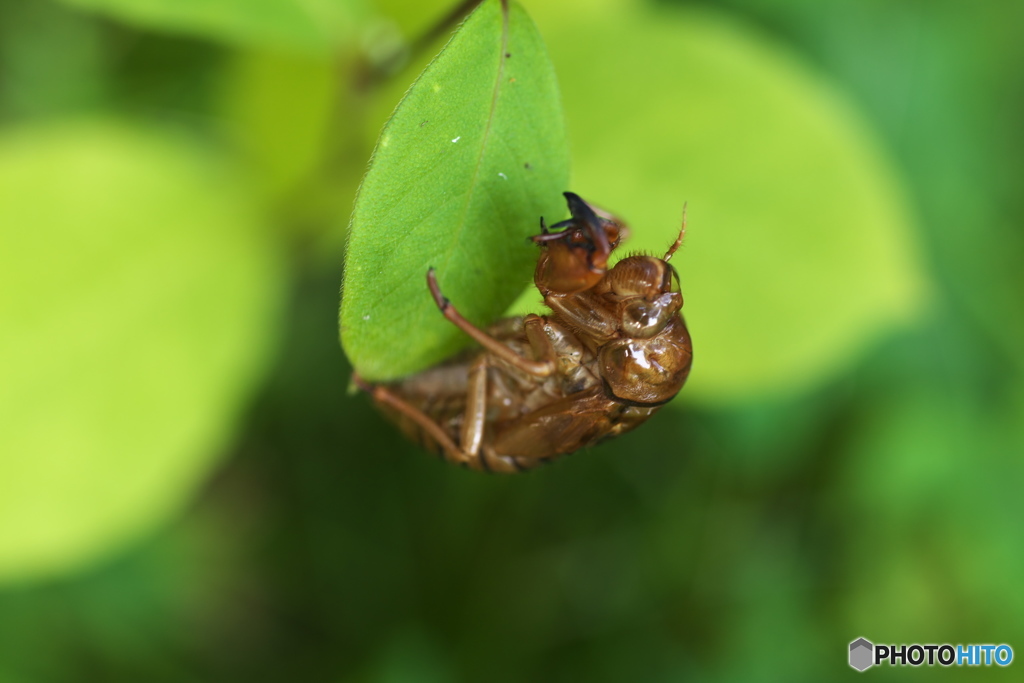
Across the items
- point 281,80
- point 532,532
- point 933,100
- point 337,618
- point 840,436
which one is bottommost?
point 337,618

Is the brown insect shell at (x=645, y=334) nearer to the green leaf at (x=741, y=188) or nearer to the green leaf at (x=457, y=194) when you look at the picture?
the green leaf at (x=457, y=194)

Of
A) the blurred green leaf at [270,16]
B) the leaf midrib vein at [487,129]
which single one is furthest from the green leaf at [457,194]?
the blurred green leaf at [270,16]

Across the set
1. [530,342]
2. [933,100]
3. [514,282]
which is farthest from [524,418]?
[933,100]

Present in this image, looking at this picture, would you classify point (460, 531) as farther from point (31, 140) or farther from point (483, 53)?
point (483, 53)

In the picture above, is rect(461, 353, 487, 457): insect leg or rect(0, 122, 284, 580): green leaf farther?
rect(0, 122, 284, 580): green leaf

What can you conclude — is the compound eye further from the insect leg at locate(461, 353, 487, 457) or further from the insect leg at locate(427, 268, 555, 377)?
the insect leg at locate(461, 353, 487, 457)

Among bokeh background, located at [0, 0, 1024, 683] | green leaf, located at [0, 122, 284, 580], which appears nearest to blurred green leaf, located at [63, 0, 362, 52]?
bokeh background, located at [0, 0, 1024, 683]
